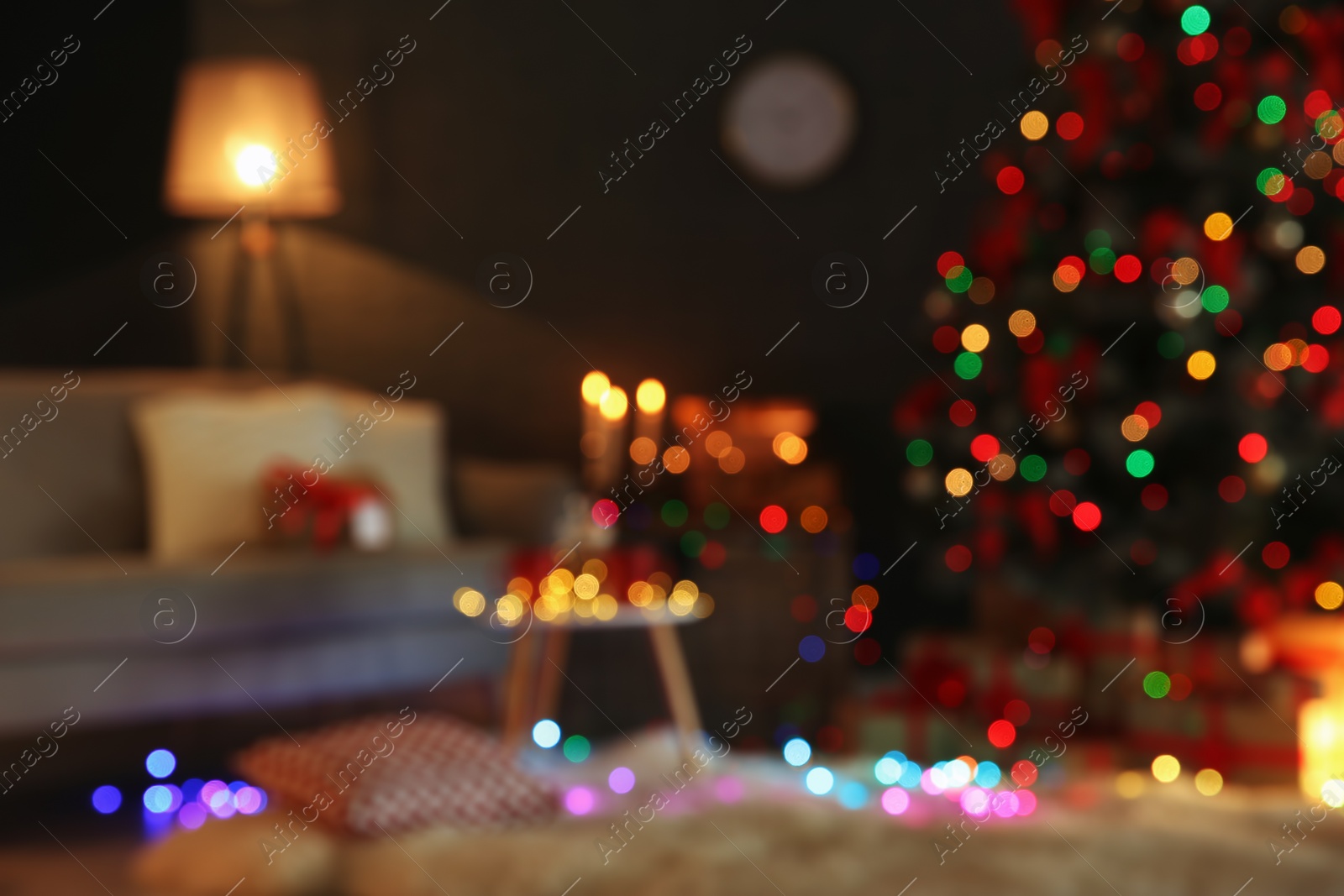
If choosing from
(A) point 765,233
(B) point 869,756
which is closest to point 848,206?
(A) point 765,233

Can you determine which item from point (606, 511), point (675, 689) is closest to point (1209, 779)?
point (675, 689)

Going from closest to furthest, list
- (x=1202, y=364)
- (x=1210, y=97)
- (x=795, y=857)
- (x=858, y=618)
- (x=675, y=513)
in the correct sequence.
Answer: (x=795, y=857)
(x=1202, y=364)
(x=1210, y=97)
(x=675, y=513)
(x=858, y=618)

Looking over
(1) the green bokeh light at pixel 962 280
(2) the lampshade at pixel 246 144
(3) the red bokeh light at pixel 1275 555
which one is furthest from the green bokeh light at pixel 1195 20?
(2) the lampshade at pixel 246 144

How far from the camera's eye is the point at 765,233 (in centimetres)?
384

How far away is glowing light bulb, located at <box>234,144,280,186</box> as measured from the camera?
3518 millimetres

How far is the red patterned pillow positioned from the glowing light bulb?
1.91 m

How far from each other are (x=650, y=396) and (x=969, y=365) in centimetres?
116

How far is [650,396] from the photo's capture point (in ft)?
12.1

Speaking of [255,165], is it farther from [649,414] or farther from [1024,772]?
[1024,772]

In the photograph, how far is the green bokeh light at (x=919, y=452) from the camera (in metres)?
2.81

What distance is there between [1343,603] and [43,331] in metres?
3.19

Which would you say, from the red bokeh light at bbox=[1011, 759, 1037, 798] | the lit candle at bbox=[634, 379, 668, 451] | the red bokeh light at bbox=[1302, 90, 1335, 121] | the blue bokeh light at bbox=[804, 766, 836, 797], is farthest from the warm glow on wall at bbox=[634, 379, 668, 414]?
Result: the red bokeh light at bbox=[1302, 90, 1335, 121]

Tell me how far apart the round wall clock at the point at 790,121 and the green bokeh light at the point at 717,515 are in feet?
3.50

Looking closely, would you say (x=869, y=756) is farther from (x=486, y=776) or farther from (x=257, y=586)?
(x=257, y=586)
